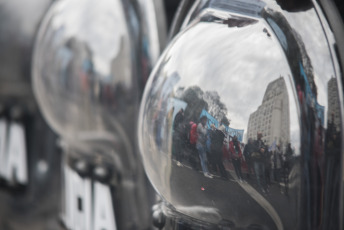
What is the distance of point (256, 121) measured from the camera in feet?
1.59

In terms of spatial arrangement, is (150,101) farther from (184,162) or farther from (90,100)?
(90,100)

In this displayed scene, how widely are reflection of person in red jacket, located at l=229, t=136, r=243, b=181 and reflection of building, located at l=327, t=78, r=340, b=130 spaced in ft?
0.27

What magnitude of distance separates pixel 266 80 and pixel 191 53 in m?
0.09

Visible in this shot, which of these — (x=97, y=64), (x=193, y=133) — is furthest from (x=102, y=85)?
(x=193, y=133)

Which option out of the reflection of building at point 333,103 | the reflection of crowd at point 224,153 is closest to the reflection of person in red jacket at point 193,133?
the reflection of crowd at point 224,153

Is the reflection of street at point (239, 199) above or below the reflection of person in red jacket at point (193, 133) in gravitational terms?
below

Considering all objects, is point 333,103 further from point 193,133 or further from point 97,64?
point 97,64

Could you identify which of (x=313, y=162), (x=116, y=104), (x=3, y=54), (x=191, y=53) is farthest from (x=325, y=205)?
(x=3, y=54)

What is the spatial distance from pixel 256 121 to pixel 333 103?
0.07 meters

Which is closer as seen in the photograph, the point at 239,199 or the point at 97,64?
the point at 239,199

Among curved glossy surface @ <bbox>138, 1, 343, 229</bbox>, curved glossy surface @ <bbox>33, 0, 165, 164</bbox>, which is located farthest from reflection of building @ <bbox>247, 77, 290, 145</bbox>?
curved glossy surface @ <bbox>33, 0, 165, 164</bbox>

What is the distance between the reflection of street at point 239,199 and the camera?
50cm

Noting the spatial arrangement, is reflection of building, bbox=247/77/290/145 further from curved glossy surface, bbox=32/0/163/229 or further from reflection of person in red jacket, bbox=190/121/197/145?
curved glossy surface, bbox=32/0/163/229

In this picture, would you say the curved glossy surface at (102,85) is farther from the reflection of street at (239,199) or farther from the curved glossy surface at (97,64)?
the reflection of street at (239,199)
